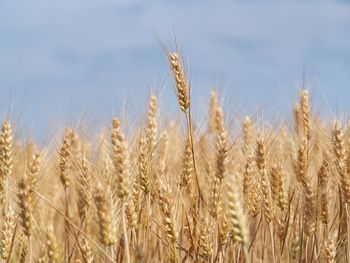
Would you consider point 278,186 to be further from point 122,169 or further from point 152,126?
point 122,169

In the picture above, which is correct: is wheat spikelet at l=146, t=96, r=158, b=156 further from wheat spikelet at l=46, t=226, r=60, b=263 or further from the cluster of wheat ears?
wheat spikelet at l=46, t=226, r=60, b=263

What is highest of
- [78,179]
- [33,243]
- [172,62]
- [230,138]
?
[172,62]

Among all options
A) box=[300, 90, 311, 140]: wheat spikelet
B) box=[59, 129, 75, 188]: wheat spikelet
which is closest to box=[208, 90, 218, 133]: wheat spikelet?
box=[300, 90, 311, 140]: wheat spikelet

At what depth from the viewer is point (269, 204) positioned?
3.38 meters

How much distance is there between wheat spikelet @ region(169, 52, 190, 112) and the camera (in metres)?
3.30

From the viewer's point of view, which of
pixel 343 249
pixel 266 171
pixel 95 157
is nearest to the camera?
pixel 95 157

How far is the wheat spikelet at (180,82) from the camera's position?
10.8 feet

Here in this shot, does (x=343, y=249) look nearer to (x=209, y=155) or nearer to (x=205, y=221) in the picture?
(x=209, y=155)

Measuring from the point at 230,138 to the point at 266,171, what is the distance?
0.23 meters

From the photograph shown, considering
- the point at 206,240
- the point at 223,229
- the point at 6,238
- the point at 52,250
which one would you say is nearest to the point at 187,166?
the point at 223,229

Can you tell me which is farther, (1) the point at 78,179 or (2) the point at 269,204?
(2) the point at 269,204

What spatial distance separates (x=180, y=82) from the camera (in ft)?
10.8

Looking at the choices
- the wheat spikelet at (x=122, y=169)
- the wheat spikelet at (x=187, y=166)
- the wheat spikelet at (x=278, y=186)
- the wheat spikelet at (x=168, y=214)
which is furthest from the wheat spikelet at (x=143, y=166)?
the wheat spikelet at (x=122, y=169)

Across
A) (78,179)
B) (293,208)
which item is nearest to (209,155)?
(293,208)
